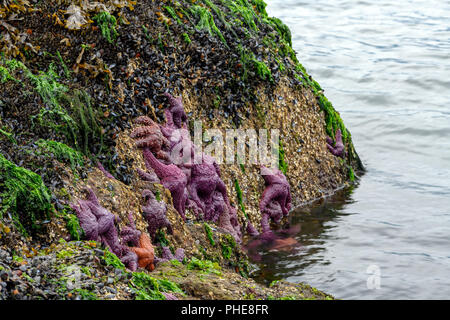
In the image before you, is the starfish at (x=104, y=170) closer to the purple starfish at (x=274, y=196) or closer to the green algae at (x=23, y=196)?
the green algae at (x=23, y=196)

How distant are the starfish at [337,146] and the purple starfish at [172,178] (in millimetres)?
3377

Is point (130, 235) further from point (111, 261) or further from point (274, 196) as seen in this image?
point (274, 196)

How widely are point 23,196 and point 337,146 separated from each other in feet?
18.7

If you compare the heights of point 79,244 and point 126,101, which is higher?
point 126,101

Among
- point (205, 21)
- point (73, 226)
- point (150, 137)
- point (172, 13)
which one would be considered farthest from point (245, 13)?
point (73, 226)

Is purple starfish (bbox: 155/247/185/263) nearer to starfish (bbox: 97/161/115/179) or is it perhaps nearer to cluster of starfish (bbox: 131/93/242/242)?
cluster of starfish (bbox: 131/93/242/242)

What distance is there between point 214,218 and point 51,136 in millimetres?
2208

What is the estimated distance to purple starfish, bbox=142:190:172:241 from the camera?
6.00 m

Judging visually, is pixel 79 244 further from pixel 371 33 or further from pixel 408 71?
pixel 371 33

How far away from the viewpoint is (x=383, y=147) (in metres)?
11.9

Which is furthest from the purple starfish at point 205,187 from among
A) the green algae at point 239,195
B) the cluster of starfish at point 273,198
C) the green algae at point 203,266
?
the green algae at point 203,266

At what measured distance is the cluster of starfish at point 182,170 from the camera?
664cm

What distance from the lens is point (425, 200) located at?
9.23 meters

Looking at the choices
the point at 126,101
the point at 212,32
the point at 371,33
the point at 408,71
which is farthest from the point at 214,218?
the point at 371,33
